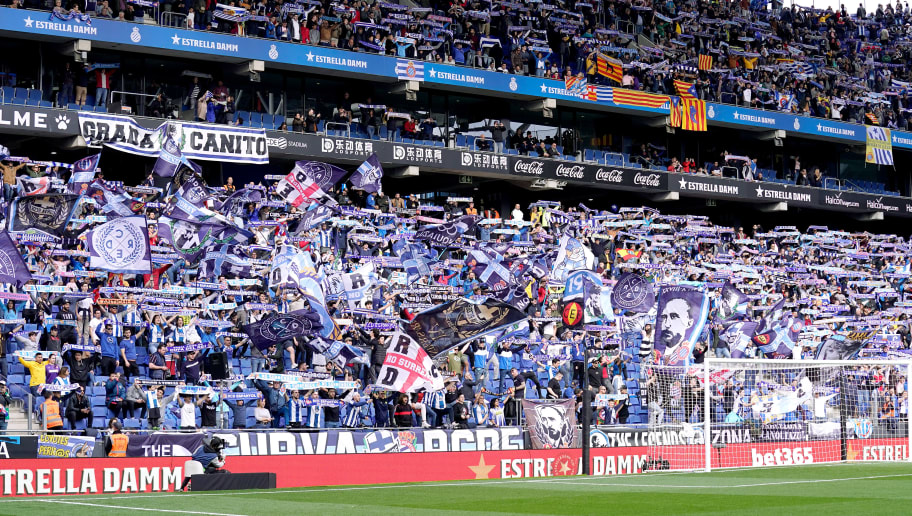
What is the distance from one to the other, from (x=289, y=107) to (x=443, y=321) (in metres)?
20.5

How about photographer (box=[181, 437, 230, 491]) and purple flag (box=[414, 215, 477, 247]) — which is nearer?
photographer (box=[181, 437, 230, 491])

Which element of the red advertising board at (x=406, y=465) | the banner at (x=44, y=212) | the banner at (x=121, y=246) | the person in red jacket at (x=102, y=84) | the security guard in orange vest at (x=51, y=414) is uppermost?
the person in red jacket at (x=102, y=84)

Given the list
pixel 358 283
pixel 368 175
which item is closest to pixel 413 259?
pixel 368 175

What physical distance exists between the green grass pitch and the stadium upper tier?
73.8ft

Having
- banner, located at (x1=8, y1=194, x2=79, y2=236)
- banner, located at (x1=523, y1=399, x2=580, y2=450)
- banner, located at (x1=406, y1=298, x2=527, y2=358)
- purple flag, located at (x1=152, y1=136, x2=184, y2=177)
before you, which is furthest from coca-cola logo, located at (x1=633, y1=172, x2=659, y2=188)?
banner, located at (x1=8, y1=194, x2=79, y2=236)

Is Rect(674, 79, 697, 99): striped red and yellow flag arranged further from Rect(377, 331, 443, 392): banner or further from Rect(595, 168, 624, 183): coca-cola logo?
Rect(377, 331, 443, 392): banner

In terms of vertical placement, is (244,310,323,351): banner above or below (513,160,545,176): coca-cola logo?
below

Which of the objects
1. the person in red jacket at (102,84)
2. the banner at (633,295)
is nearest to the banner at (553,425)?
the banner at (633,295)

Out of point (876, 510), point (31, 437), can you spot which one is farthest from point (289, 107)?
point (876, 510)

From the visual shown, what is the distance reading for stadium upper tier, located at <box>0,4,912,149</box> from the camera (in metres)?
36.8

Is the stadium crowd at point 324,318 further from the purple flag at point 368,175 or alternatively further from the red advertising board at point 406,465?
the red advertising board at point 406,465

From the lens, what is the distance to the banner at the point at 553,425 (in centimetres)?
2312

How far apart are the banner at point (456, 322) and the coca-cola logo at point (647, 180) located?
81.5ft

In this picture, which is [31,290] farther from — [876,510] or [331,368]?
[876,510]
